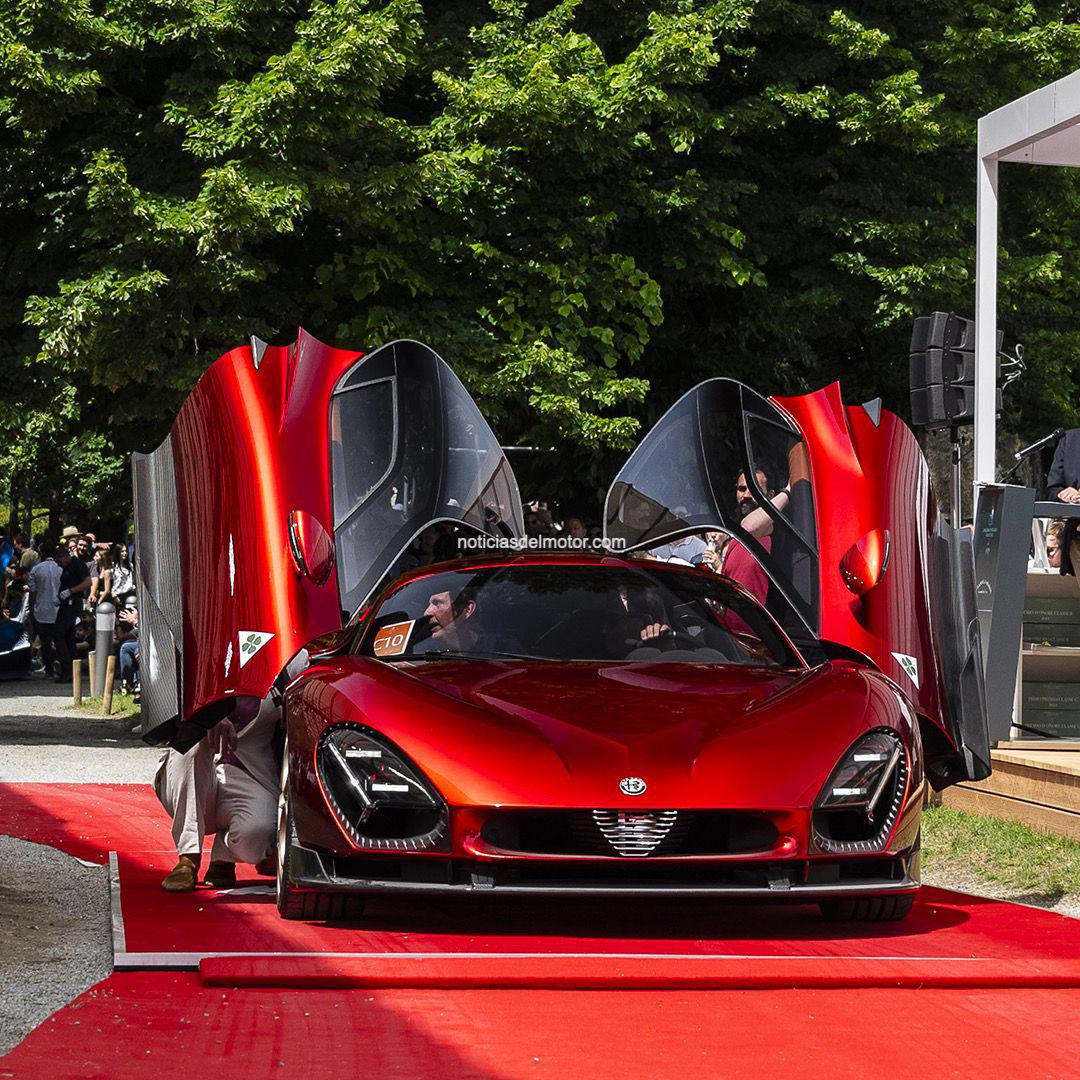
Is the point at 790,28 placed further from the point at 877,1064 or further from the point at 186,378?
the point at 877,1064

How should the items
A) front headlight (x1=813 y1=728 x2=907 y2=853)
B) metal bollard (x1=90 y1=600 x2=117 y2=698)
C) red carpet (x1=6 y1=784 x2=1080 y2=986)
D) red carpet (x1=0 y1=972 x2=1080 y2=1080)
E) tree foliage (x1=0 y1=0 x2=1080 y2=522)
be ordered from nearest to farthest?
red carpet (x1=0 y1=972 x2=1080 y2=1080)
red carpet (x1=6 y1=784 x2=1080 y2=986)
front headlight (x1=813 y1=728 x2=907 y2=853)
tree foliage (x1=0 y1=0 x2=1080 y2=522)
metal bollard (x1=90 y1=600 x2=117 y2=698)

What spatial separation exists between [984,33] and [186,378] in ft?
38.1

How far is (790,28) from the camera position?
22781 mm

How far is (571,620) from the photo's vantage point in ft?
25.0

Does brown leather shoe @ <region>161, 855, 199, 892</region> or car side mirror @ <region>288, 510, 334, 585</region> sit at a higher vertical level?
car side mirror @ <region>288, 510, 334, 585</region>

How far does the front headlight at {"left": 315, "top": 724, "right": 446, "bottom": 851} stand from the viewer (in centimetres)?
634

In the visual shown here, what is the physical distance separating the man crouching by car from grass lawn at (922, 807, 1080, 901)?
3.23 meters

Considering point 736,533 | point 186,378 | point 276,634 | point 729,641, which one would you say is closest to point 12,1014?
point 276,634

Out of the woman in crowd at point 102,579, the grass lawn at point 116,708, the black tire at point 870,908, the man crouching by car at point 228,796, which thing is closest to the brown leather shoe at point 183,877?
the man crouching by car at point 228,796

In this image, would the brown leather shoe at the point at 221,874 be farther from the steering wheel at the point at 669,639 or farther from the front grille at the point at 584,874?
the steering wheel at the point at 669,639

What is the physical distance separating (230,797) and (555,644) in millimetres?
1357

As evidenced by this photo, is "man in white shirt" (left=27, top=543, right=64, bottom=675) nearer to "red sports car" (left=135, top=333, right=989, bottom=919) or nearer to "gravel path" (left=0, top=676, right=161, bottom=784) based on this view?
"gravel path" (left=0, top=676, right=161, bottom=784)

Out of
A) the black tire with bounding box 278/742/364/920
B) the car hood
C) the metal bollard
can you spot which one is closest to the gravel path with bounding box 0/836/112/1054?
the black tire with bounding box 278/742/364/920

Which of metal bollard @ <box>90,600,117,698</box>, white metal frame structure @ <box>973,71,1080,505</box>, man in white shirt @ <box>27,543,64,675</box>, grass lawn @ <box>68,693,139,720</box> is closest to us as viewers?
white metal frame structure @ <box>973,71,1080,505</box>
